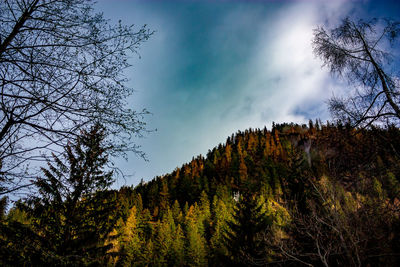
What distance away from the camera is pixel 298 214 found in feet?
46.8

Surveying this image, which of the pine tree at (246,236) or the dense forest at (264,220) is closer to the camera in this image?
the dense forest at (264,220)

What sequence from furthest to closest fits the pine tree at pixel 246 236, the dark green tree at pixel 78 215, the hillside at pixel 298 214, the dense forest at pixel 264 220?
the pine tree at pixel 246 236, the dark green tree at pixel 78 215, the hillside at pixel 298 214, the dense forest at pixel 264 220

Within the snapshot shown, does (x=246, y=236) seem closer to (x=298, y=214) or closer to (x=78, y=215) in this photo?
(x=298, y=214)

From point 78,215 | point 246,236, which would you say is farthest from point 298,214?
point 78,215

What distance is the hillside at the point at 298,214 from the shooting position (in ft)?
14.6

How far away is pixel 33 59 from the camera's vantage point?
3576 mm

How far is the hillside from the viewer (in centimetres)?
445

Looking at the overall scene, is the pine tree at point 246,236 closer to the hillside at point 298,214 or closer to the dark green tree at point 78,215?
the hillside at point 298,214

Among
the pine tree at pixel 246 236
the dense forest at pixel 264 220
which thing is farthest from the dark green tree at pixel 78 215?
the pine tree at pixel 246 236

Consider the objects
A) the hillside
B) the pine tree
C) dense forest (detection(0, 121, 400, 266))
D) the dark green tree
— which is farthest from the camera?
the pine tree

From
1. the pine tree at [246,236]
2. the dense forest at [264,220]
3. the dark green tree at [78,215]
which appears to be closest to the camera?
the dense forest at [264,220]

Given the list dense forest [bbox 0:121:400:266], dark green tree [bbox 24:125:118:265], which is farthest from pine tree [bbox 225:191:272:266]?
dark green tree [bbox 24:125:118:265]

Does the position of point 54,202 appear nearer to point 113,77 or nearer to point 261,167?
point 113,77

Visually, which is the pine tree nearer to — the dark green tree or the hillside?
the hillside
